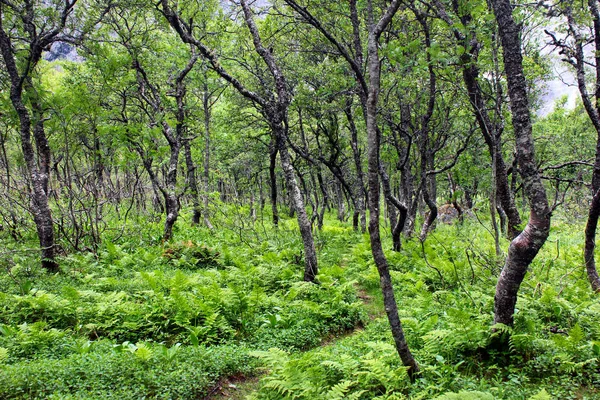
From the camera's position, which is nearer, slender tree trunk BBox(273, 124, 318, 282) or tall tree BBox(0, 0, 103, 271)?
tall tree BBox(0, 0, 103, 271)

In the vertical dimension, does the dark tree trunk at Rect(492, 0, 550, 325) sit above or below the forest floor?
above

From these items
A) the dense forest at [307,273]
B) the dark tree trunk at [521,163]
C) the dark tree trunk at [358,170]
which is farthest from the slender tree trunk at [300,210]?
the dark tree trunk at [358,170]

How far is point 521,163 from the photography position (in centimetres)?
402

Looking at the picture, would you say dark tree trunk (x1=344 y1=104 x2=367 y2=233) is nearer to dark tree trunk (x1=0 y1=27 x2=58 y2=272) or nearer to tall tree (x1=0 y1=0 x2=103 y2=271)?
tall tree (x1=0 y1=0 x2=103 y2=271)

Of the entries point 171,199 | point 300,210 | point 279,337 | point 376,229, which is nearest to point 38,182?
point 171,199

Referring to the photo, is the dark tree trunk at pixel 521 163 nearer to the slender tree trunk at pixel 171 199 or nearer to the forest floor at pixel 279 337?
the forest floor at pixel 279 337

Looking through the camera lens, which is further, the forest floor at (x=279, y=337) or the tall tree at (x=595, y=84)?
the tall tree at (x=595, y=84)

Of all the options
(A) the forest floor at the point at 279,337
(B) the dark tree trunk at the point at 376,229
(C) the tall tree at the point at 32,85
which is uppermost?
(C) the tall tree at the point at 32,85

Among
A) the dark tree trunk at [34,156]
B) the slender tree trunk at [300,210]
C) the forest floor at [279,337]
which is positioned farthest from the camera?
the slender tree trunk at [300,210]

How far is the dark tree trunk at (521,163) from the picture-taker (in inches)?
152

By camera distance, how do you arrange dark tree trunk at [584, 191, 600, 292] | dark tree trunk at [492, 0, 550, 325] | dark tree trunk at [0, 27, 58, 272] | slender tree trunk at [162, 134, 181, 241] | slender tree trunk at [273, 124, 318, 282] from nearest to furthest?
1. dark tree trunk at [492, 0, 550, 325]
2. dark tree trunk at [584, 191, 600, 292]
3. dark tree trunk at [0, 27, 58, 272]
4. slender tree trunk at [273, 124, 318, 282]
5. slender tree trunk at [162, 134, 181, 241]

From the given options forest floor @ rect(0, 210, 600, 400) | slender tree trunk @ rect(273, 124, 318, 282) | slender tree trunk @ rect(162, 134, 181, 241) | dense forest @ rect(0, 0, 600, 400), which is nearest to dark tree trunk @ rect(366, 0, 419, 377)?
dense forest @ rect(0, 0, 600, 400)

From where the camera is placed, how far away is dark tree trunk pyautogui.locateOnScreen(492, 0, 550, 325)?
3.85 metres

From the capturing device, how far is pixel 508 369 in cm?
427
